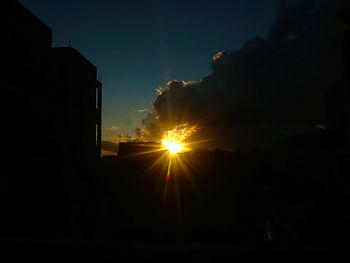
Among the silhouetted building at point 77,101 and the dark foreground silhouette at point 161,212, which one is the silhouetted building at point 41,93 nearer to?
the silhouetted building at point 77,101

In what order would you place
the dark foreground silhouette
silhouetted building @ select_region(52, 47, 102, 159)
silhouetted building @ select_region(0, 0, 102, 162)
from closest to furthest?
the dark foreground silhouette → silhouetted building @ select_region(0, 0, 102, 162) → silhouetted building @ select_region(52, 47, 102, 159)

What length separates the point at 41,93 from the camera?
1139 cm

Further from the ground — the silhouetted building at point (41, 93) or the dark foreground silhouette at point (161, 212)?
the silhouetted building at point (41, 93)

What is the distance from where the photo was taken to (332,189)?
41.0ft

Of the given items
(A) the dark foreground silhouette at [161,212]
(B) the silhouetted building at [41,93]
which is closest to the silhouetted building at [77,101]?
(B) the silhouetted building at [41,93]

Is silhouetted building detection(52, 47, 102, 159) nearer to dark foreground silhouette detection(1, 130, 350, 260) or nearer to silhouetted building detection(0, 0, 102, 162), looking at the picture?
silhouetted building detection(0, 0, 102, 162)

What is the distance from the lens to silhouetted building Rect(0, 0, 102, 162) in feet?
31.3

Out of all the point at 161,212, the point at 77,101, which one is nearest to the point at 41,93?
the point at 77,101

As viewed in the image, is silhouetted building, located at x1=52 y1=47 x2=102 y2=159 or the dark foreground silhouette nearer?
the dark foreground silhouette

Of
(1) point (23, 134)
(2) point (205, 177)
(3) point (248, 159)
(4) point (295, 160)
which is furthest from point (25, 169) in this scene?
(3) point (248, 159)

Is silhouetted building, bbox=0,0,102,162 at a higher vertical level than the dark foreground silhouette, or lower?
higher

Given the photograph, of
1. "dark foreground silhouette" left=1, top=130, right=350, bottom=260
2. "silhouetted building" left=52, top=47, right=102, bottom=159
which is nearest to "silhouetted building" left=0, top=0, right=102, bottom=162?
"silhouetted building" left=52, top=47, right=102, bottom=159

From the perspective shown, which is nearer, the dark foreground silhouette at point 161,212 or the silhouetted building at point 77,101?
the dark foreground silhouette at point 161,212

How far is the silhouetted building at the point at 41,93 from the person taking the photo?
955cm
